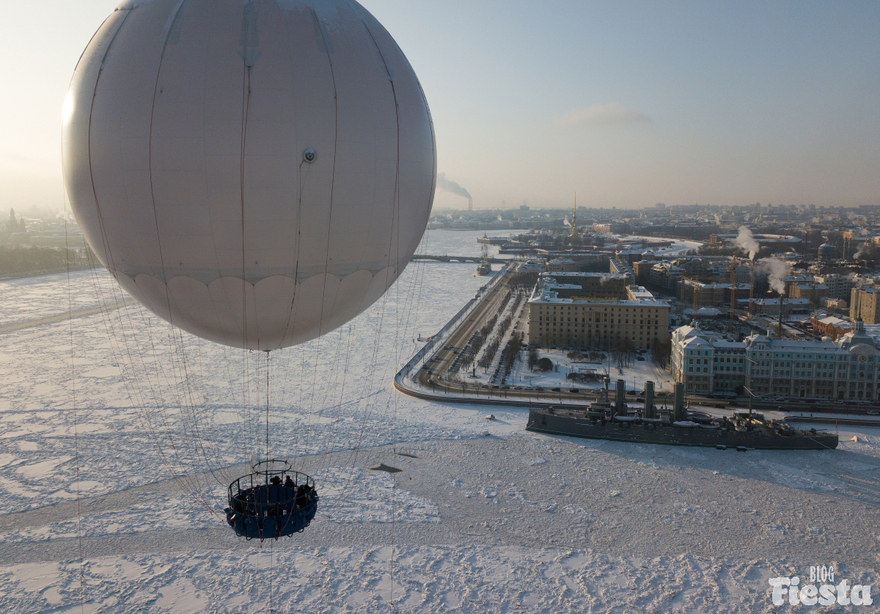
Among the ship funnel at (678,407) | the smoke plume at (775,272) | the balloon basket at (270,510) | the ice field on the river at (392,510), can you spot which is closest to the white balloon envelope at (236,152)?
the balloon basket at (270,510)

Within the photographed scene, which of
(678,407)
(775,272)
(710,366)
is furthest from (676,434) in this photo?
(775,272)

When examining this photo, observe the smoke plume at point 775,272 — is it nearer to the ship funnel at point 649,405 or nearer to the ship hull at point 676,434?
the ship hull at point 676,434

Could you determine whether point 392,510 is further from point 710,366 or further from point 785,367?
point 785,367

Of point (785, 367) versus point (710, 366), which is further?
point (710, 366)

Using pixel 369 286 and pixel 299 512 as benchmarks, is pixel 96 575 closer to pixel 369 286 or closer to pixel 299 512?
pixel 299 512

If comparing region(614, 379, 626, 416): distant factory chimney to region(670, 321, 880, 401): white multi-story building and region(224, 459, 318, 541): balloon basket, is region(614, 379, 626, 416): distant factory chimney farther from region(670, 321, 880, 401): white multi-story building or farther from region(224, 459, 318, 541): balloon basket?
region(224, 459, 318, 541): balloon basket

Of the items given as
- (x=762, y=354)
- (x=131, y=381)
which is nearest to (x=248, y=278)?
(x=131, y=381)

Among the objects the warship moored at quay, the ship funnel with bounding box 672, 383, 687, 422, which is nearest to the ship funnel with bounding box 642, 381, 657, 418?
the warship moored at quay
